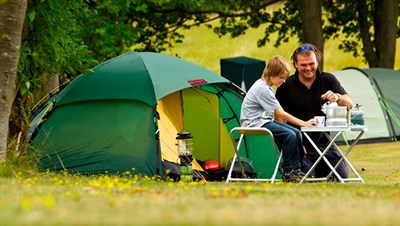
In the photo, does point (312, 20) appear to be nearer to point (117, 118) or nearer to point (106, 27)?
point (106, 27)

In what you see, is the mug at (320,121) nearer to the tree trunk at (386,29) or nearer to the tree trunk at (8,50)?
the tree trunk at (8,50)

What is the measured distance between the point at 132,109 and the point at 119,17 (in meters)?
10.6

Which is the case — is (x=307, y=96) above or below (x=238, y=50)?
above

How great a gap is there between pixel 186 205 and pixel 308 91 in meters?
4.97

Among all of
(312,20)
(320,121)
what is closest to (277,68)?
(320,121)

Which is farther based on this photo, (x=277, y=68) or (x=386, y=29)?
(x=386, y=29)

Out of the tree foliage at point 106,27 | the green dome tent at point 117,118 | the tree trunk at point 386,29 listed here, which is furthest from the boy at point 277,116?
the tree trunk at point 386,29

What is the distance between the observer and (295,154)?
11.1m

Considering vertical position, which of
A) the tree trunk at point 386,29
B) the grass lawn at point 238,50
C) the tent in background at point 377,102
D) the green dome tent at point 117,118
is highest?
the green dome tent at point 117,118

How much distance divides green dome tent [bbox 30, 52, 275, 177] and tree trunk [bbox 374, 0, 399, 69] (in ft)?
39.9

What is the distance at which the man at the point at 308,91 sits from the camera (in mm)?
11453

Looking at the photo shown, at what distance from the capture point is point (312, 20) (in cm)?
2280

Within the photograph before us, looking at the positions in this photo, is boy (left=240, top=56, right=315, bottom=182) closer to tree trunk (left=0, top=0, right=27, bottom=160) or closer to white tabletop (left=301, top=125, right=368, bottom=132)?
white tabletop (left=301, top=125, right=368, bottom=132)

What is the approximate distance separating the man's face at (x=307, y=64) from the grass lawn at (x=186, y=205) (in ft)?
7.37
